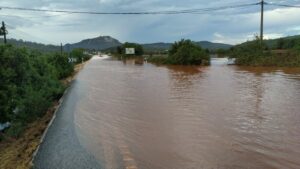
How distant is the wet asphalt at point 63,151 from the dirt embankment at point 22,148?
10.5 inches

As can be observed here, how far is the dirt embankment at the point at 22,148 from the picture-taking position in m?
7.71

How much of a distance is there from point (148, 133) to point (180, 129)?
37.6 inches

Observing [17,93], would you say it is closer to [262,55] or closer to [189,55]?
[262,55]

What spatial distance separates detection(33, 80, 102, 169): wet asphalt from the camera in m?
7.11

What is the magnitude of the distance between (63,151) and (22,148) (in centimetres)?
156

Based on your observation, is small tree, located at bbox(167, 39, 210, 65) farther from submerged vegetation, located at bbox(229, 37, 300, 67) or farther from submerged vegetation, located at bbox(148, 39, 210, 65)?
submerged vegetation, located at bbox(229, 37, 300, 67)

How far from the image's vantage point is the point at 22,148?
9.00 meters

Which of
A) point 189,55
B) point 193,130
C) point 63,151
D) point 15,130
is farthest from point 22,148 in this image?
point 189,55

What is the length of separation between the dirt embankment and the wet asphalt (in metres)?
0.27

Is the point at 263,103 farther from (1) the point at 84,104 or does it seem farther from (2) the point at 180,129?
(1) the point at 84,104

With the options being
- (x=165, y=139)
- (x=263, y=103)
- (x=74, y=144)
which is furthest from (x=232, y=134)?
(x=263, y=103)

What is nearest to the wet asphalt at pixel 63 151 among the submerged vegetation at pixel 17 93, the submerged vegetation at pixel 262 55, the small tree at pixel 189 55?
the submerged vegetation at pixel 17 93

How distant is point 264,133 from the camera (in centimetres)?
945

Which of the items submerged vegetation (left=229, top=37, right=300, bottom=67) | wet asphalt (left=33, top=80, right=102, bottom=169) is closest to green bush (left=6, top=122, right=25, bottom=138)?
wet asphalt (left=33, top=80, right=102, bottom=169)
